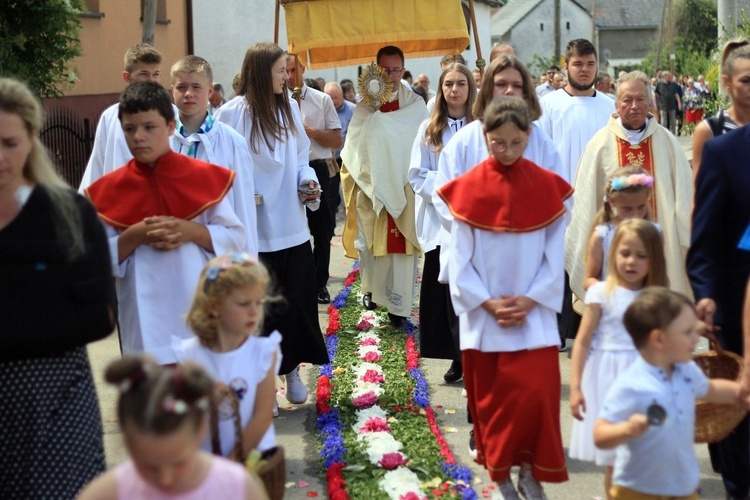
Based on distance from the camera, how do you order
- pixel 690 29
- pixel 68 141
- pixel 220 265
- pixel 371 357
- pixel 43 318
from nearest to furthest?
pixel 43 318 < pixel 220 265 < pixel 371 357 < pixel 68 141 < pixel 690 29

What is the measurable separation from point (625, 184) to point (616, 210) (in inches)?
7.1

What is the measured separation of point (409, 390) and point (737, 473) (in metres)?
2.68

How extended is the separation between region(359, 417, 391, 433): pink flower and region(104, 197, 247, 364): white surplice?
1.89 meters

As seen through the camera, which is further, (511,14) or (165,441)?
(511,14)

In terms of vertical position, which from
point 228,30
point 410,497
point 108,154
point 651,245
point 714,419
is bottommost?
point 410,497

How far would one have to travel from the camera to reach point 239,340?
4.22m

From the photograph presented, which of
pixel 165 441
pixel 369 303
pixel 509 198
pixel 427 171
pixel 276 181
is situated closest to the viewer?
pixel 165 441

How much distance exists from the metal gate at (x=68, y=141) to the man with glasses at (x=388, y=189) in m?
7.17

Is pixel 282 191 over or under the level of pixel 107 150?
under

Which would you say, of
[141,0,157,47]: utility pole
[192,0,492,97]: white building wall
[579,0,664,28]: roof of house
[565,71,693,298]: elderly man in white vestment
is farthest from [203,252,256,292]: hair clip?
[579,0,664,28]: roof of house

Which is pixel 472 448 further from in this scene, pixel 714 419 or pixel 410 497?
pixel 714 419

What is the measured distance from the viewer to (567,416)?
711 cm

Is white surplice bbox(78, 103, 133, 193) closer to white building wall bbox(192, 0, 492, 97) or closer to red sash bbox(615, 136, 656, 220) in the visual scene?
red sash bbox(615, 136, 656, 220)

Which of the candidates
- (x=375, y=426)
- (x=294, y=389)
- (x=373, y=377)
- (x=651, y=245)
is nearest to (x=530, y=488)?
(x=651, y=245)
